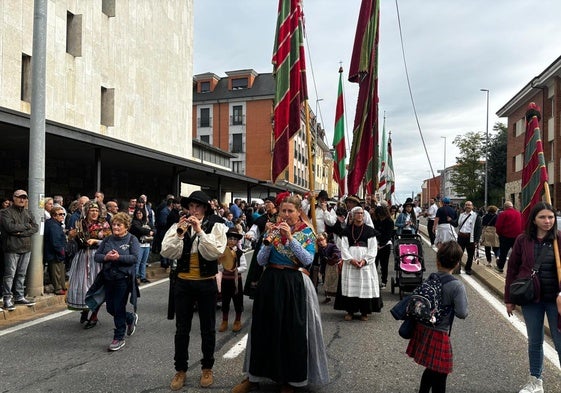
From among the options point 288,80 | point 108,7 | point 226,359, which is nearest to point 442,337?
point 226,359

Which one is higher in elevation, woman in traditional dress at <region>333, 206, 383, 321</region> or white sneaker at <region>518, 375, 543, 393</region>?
woman in traditional dress at <region>333, 206, 383, 321</region>

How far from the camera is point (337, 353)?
5473mm

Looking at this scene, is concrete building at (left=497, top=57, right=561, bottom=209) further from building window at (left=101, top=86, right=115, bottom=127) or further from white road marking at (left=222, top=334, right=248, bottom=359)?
white road marking at (left=222, top=334, right=248, bottom=359)

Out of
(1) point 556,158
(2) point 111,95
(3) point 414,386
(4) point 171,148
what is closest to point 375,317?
(3) point 414,386

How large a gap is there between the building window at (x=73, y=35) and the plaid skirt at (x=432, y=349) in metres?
18.6

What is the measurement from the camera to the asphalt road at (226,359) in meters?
4.44

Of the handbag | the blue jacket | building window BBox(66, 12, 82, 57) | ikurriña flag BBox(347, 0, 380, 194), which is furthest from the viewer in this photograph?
building window BBox(66, 12, 82, 57)

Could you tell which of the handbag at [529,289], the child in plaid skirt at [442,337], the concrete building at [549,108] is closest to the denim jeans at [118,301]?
the child in plaid skirt at [442,337]

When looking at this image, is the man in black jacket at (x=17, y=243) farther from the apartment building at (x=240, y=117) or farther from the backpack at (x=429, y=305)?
the apartment building at (x=240, y=117)

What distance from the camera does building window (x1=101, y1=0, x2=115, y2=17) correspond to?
20.7 meters

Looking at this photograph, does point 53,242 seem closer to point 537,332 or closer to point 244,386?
point 244,386

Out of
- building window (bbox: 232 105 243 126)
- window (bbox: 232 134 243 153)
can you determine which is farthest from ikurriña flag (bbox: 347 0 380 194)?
window (bbox: 232 134 243 153)

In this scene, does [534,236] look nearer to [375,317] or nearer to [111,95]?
[375,317]

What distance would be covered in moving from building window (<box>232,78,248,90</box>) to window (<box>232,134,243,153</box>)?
5.62m
